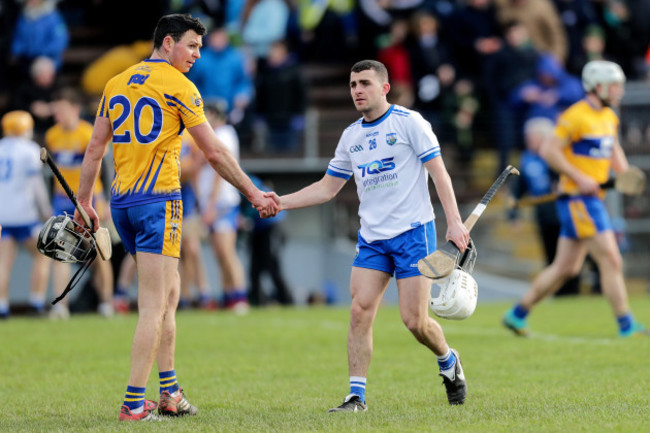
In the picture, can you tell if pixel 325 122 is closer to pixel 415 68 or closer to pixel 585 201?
pixel 415 68

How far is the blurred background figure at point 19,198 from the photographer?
14742mm

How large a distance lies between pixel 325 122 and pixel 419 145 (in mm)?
13862

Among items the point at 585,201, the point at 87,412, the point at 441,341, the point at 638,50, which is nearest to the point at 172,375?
the point at 87,412

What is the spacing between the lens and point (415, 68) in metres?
21.5

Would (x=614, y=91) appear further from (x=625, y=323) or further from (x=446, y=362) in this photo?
(x=446, y=362)

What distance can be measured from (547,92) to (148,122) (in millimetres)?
14093

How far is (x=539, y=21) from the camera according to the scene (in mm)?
21406

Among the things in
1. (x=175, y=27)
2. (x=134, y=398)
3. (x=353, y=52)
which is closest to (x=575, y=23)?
(x=353, y=52)

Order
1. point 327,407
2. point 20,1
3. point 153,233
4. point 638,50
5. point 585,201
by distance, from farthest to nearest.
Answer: point 638,50
point 20,1
point 585,201
point 327,407
point 153,233

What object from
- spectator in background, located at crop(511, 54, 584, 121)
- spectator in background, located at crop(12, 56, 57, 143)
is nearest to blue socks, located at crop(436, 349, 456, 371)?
spectator in background, located at crop(12, 56, 57, 143)

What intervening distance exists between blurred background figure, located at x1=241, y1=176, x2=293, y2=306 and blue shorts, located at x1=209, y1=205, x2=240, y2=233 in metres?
1.90

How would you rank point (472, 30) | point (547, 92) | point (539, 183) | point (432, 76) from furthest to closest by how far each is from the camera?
point (472, 30)
point (432, 76)
point (547, 92)
point (539, 183)

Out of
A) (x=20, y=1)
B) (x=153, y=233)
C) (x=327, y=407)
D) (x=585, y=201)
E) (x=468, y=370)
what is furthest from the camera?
(x=20, y=1)

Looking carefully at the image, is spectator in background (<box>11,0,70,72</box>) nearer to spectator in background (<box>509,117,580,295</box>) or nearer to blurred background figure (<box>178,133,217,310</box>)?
blurred background figure (<box>178,133,217,310</box>)
